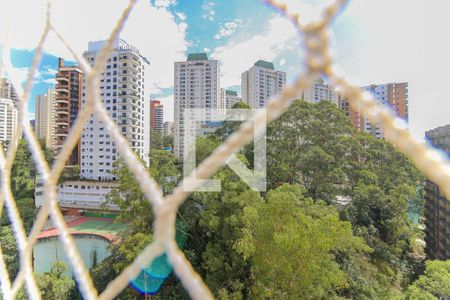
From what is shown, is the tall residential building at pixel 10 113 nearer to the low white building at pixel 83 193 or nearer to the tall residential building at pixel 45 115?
the low white building at pixel 83 193

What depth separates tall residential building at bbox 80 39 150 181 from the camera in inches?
437

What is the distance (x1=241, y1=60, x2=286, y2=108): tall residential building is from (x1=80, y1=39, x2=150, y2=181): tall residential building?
26.2 ft

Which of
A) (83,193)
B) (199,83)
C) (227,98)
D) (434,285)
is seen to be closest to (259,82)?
(227,98)

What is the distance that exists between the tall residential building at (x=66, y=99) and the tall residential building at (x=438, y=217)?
13.2 m

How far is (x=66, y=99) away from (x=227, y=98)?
1042 cm

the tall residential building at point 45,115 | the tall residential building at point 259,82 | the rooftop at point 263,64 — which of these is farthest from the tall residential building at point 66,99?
the rooftop at point 263,64

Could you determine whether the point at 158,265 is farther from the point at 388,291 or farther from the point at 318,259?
the point at 388,291

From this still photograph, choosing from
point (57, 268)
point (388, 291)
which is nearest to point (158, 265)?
point (57, 268)

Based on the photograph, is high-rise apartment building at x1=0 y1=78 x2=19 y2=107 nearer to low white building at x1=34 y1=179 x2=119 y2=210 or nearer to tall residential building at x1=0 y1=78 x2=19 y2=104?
tall residential building at x1=0 y1=78 x2=19 y2=104

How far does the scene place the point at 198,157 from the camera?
422cm

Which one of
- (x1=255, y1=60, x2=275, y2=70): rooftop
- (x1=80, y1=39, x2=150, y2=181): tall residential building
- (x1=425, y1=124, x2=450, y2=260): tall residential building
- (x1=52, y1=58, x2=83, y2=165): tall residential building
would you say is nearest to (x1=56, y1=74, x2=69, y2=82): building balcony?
(x1=52, y1=58, x2=83, y2=165): tall residential building

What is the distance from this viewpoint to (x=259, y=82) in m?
18.0

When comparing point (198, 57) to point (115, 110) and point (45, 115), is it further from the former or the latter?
point (45, 115)

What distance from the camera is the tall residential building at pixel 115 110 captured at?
1111 centimetres
